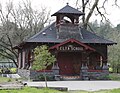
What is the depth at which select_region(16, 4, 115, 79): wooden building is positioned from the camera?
34.8m

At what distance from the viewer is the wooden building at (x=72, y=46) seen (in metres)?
34.8

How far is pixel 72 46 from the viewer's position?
114ft

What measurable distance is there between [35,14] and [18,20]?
10.3 ft

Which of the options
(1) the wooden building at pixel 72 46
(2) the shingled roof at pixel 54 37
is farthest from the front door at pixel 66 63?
(2) the shingled roof at pixel 54 37

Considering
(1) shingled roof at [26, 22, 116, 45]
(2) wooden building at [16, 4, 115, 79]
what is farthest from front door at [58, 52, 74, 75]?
(1) shingled roof at [26, 22, 116, 45]

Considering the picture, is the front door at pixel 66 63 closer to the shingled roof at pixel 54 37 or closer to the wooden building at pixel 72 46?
the wooden building at pixel 72 46

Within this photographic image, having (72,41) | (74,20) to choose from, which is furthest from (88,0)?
(72,41)

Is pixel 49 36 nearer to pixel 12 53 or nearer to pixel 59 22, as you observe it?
pixel 59 22

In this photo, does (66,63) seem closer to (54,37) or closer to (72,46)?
(72,46)

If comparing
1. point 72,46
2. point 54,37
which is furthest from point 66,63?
point 54,37

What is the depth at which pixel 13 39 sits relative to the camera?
174 ft

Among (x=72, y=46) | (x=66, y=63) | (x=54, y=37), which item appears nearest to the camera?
(x=72, y=46)

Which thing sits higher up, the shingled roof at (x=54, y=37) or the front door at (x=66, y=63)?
the shingled roof at (x=54, y=37)

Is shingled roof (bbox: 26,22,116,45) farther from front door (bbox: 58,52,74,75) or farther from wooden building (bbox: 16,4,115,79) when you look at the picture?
front door (bbox: 58,52,74,75)
